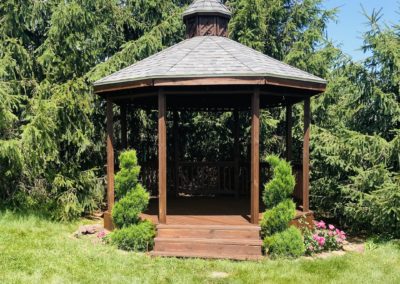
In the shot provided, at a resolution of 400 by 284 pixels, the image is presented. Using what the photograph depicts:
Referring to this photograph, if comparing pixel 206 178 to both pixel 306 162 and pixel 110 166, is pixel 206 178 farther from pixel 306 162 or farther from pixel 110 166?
pixel 306 162

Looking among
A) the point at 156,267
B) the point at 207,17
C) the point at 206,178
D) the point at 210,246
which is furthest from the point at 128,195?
the point at 207,17

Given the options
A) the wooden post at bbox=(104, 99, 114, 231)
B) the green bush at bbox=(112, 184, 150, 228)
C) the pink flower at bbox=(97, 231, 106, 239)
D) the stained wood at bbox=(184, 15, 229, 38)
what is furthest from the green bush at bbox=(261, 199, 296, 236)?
the stained wood at bbox=(184, 15, 229, 38)

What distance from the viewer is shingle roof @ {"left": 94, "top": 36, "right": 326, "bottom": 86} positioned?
680 centimetres

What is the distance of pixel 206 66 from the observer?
713 cm

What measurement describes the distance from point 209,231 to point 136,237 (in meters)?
1.24

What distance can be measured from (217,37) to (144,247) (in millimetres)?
5183

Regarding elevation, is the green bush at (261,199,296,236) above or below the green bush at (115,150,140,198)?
below

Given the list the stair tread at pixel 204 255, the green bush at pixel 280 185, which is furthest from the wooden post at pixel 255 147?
the stair tread at pixel 204 255

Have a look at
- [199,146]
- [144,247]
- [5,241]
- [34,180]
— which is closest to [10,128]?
[34,180]

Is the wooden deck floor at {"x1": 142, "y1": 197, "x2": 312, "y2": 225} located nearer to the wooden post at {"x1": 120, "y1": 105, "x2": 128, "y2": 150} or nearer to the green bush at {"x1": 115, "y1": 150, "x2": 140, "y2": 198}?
the green bush at {"x1": 115, "y1": 150, "x2": 140, "y2": 198}

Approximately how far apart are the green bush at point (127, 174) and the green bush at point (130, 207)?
0.34 ft

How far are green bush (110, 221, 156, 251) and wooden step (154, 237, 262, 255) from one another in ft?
0.77

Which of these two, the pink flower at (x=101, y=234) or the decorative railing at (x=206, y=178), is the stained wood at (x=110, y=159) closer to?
the pink flower at (x=101, y=234)

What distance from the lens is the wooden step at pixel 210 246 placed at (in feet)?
21.2
